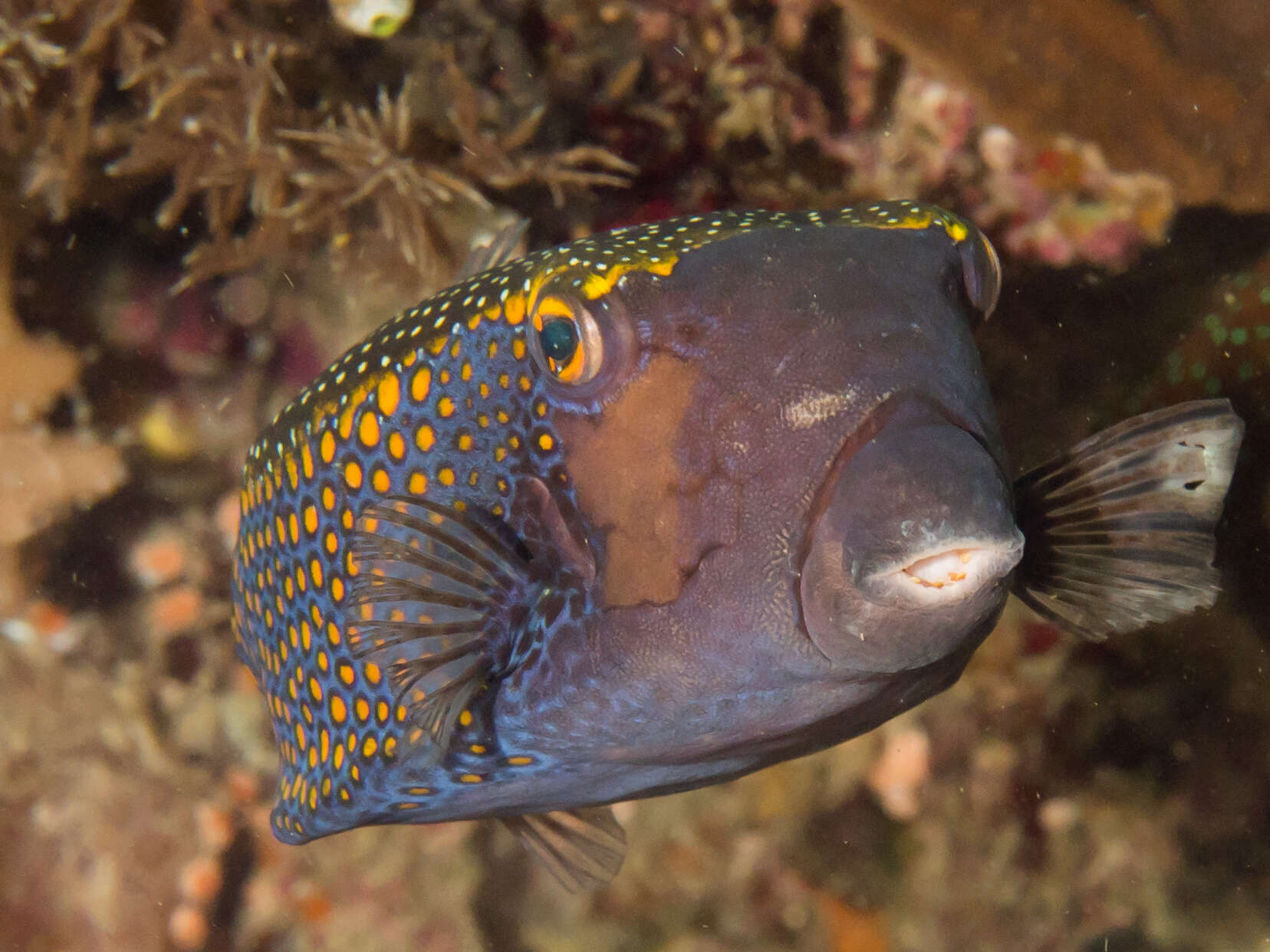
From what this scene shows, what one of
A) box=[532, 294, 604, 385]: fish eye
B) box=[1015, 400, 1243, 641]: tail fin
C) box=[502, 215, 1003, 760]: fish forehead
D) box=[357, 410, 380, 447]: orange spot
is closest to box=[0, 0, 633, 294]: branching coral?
box=[357, 410, 380, 447]: orange spot

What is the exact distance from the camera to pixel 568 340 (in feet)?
5.32

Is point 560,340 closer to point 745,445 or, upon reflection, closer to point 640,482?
point 640,482

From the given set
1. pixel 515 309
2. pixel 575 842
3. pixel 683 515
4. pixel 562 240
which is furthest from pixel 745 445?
pixel 562 240

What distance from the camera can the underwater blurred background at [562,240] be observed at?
11.3ft

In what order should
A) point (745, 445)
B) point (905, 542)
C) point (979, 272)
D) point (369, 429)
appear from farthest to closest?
point (369, 429) → point (979, 272) → point (745, 445) → point (905, 542)

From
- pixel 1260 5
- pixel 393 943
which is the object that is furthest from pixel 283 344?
pixel 1260 5

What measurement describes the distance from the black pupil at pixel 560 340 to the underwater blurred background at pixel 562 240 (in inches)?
80.1

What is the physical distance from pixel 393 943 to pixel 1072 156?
4.33 metres

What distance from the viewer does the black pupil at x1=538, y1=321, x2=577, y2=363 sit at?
162cm

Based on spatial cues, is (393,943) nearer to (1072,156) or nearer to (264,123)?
(264,123)

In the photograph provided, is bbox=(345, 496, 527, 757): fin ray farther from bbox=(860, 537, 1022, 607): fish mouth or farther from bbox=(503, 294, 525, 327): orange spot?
bbox=(860, 537, 1022, 607): fish mouth

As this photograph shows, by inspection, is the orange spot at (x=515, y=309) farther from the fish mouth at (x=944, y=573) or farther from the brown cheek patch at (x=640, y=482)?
the fish mouth at (x=944, y=573)

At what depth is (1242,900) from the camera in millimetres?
3744

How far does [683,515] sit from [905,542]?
0.38 meters
